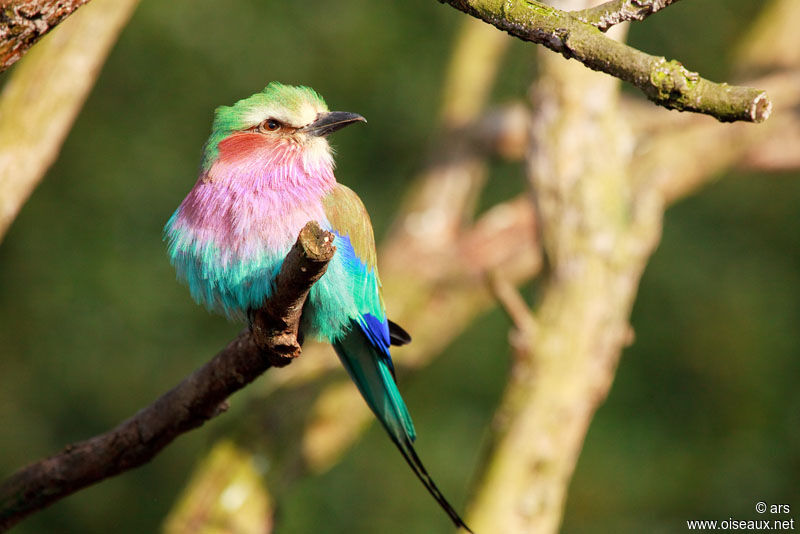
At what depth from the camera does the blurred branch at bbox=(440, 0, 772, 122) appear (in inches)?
76.4

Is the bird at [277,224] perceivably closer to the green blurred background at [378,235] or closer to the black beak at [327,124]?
the black beak at [327,124]

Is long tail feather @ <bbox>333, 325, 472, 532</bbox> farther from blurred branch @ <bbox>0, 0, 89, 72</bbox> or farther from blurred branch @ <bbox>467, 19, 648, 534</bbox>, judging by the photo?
blurred branch @ <bbox>0, 0, 89, 72</bbox>

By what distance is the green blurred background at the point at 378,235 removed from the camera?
7.34 metres

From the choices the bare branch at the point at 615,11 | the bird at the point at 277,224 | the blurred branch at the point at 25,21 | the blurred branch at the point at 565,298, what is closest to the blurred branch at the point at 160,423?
the bird at the point at 277,224

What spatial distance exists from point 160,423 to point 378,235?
16.1 feet

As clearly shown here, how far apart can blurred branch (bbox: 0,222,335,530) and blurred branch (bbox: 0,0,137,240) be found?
1098mm

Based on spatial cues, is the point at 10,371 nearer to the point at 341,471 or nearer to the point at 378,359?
the point at 341,471

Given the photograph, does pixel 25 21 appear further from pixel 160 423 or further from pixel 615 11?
pixel 160 423

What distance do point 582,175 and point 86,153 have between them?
5.17 m

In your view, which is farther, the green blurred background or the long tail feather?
the green blurred background

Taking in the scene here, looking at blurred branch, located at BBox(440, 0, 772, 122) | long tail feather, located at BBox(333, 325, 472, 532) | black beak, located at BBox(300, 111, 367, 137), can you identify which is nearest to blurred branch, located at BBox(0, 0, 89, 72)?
blurred branch, located at BBox(440, 0, 772, 122)

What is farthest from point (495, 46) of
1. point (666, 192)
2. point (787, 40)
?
point (787, 40)

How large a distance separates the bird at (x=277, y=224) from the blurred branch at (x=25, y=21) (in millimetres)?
1023

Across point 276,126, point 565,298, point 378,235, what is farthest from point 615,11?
point 378,235
